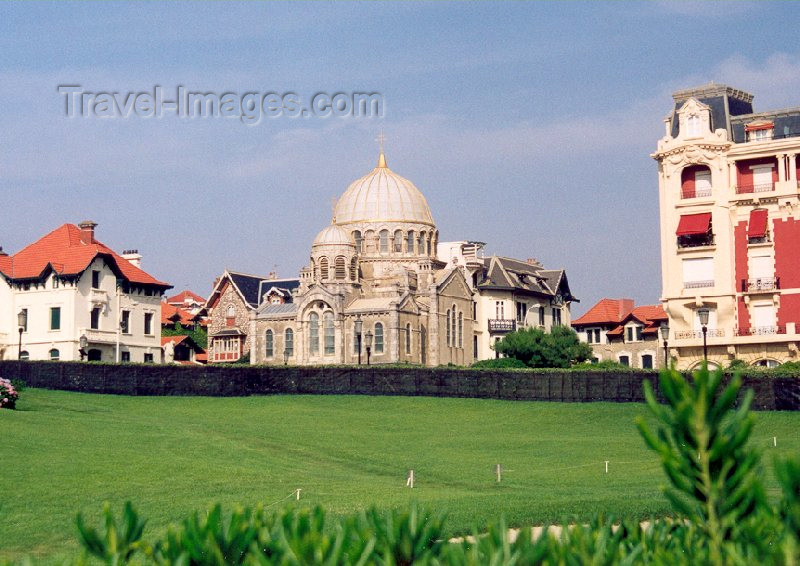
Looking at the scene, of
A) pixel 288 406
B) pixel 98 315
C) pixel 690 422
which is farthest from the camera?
pixel 98 315

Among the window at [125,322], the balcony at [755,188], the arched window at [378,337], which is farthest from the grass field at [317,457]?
the arched window at [378,337]

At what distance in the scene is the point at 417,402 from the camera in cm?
5712

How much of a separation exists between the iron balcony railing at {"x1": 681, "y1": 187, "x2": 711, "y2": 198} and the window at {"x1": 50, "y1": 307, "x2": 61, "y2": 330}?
4011cm

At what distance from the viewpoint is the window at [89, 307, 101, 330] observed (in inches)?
3049

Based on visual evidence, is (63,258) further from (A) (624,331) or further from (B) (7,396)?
(A) (624,331)

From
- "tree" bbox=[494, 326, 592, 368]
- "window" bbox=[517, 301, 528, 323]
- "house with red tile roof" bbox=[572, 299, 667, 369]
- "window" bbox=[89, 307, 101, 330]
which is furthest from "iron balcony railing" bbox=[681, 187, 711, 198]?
"window" bbox=[517, 301, 528, 323]

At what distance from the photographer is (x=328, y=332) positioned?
304ft

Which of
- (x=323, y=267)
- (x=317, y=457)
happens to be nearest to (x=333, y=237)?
(x=323, y=267)

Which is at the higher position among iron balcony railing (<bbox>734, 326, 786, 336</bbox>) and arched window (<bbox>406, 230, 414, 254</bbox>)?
arched window (<bbox>406, 230, 414, 254</bbox>)

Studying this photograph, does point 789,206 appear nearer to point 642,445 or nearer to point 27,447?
point 642,445

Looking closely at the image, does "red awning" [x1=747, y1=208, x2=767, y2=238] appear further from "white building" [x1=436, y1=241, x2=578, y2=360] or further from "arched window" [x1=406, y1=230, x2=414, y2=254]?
"arched window" [x1=406, y1=230, x2=414, y2=254]

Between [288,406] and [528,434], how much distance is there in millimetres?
12857

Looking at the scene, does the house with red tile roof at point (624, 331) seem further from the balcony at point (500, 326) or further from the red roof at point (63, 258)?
the red roof at point (63, 258)

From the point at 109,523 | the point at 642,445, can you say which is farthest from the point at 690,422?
the point at 642,445
